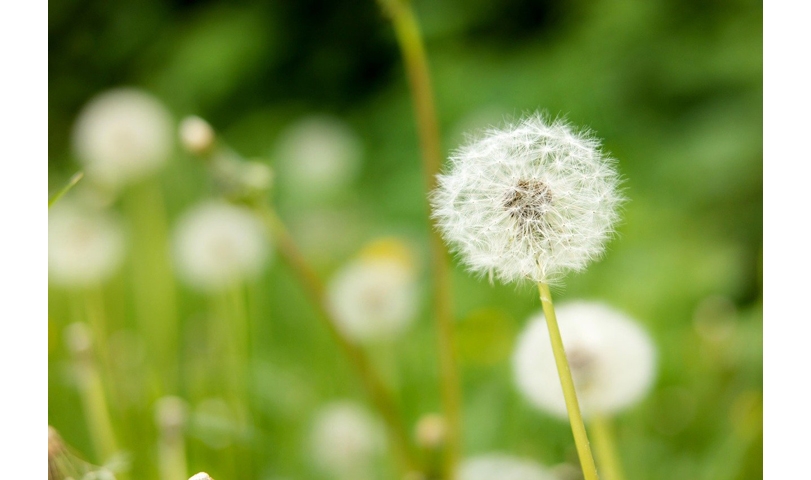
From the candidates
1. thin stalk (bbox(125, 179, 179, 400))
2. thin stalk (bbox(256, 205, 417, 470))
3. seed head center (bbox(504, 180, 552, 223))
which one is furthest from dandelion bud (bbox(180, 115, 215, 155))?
thin stalk (bbox(125, 179, 179, 400))

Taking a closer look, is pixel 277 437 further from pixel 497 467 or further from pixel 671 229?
pixel 671 229

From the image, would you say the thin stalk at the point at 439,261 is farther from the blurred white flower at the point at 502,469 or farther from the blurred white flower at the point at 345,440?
the blurred white flower at the point at 345,440

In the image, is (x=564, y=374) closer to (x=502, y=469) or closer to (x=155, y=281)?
(x=502, y=469)

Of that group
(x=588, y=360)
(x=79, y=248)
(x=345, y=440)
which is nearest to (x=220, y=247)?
(x=79, y=248)

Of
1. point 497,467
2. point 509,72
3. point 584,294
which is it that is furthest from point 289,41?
point 497,467

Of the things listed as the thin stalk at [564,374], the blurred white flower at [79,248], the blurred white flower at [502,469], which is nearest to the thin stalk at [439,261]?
the blurred white flower at [502,469]
